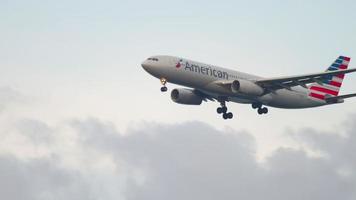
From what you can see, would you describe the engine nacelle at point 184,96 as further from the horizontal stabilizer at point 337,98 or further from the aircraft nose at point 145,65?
the horizontal stabilizer at point 337,98

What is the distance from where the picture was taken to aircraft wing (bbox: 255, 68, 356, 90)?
7652cm

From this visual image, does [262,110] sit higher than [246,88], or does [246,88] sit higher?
[246,88]

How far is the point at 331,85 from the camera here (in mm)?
88688

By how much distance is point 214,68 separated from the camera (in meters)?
78.4

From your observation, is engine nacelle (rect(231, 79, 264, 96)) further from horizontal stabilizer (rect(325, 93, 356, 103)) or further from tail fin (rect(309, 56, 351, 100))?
tail fin (rect(309, 56, 351, 100))

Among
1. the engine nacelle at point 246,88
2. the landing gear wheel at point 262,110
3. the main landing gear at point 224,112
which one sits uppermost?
the engine nacelle at point 246,88

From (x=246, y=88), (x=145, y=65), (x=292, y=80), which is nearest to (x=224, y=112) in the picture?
(x=246, y=88)

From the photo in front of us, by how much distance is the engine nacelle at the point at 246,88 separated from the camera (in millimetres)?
77250

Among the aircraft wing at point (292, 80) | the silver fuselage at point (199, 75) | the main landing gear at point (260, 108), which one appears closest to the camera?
the silver fuselage at point (199, 75)

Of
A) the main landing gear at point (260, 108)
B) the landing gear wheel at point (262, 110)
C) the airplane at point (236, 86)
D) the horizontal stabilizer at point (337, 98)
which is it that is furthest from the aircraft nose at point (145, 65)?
the horizontal stabilizer at point (337, 98)

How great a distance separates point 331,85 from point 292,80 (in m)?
11.5

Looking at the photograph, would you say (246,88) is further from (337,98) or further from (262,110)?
(337,98)

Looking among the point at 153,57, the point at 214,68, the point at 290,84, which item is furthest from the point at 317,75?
the point at 153,57

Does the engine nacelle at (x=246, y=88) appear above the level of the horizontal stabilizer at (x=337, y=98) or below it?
above
